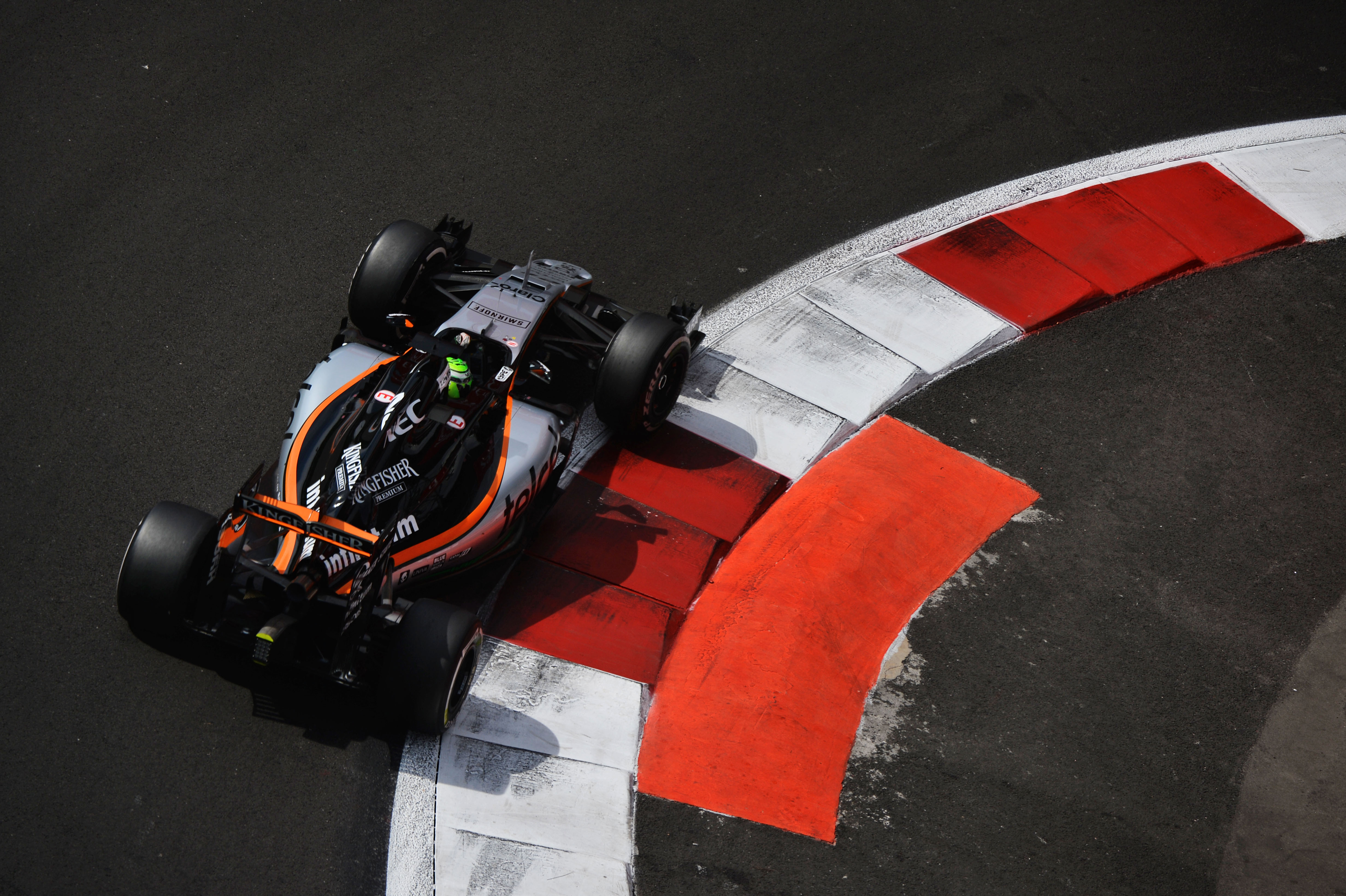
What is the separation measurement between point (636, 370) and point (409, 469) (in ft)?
5.09

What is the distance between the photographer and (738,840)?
5.16 metres

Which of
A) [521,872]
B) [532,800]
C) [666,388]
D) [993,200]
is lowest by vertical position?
[521,872]

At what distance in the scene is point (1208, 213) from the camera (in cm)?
900

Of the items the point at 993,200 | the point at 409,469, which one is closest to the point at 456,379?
the point at 409,469

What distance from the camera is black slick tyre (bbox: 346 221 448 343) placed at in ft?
22.1

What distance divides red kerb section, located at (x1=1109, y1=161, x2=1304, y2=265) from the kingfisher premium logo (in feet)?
21.2

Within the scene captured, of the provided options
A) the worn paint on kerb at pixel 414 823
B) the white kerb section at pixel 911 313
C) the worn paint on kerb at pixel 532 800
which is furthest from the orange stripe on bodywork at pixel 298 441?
the white kerb section at pixel 911 313

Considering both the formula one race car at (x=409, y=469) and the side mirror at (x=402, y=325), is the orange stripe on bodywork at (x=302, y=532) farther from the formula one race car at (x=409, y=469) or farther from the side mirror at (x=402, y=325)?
the side mirror at (x=402, y=325)

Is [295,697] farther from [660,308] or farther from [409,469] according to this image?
[660,308]

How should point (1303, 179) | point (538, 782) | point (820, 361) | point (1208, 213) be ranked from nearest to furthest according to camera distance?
point (538, 782) < point (820, 361) < point (1208, 213) < point (1303, 179)

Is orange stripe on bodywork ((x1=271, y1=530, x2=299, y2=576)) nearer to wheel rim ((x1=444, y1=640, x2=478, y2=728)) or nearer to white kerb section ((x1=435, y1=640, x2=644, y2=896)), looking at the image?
wheel rim ((x1=444, y1=640, x2=478, y2=728))

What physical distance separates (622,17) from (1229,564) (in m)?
6.68

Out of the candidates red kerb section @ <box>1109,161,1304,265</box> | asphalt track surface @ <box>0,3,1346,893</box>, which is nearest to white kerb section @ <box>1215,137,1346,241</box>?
red kerb section @ <box>1109,161,1304,265</box>

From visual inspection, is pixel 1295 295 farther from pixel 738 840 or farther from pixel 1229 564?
pixel 738 840
